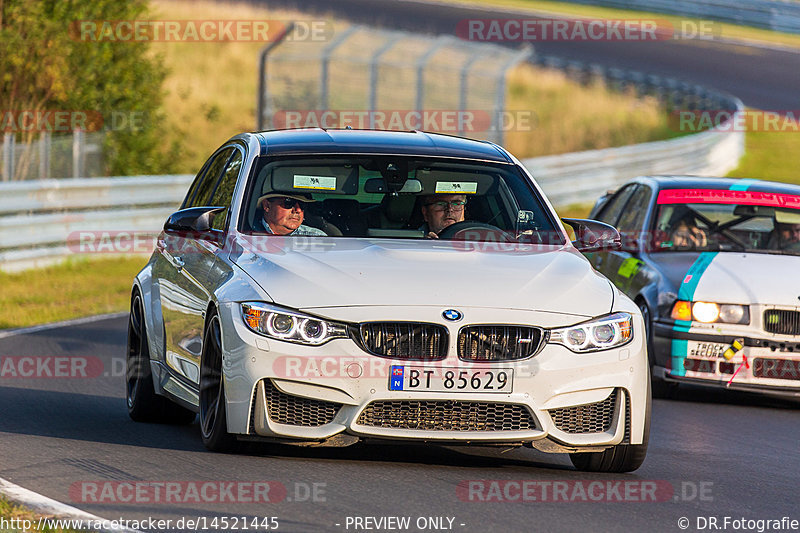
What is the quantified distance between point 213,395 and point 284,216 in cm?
113

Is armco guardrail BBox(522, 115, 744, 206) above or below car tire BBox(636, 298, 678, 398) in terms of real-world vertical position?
below

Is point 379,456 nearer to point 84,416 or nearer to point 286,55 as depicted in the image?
point 84,416

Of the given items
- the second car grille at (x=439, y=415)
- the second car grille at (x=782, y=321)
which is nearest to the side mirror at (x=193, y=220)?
the second car grille at (x=439, y=415)

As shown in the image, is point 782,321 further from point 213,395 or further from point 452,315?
point 213,395

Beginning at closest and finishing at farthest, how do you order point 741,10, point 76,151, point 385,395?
point 385,395 → point 76,151 → point 741,10

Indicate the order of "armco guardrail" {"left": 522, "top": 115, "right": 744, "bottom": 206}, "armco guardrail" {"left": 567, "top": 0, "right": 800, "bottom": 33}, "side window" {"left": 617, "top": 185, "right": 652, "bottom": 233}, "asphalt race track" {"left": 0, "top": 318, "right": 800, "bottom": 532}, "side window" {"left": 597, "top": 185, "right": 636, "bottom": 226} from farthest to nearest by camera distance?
1. "armco guardrail" {"left": 567, "top": 0, "right": 800, "bottom": 33}
2. "armco guardrail" {"left": 522, "top": 115, "right": 744, "bottom": 206}
3. "side window" {"left": 597, "top": 185, "right": 636, "bottom": 226}
4. "side window" {"left": 617, "top": 185, "right": 652, "bottom": 233}
5. "asphalt race track" {"left": 0, "top": 318, "right": 800, "bottom": 532}

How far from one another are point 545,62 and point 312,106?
62.4 feet

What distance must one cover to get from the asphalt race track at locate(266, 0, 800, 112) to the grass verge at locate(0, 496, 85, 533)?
1329 inches

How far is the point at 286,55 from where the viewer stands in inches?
1009

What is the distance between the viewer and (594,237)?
27.2ft

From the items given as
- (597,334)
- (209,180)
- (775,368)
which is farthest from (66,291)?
(597,334)

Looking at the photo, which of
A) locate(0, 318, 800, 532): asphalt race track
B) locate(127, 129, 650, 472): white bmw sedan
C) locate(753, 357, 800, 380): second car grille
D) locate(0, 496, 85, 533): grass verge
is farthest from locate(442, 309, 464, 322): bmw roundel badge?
locate(753, 357, 800, 380): second car grille

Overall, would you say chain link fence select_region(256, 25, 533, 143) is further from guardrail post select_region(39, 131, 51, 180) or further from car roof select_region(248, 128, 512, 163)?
car roof select_region(248, 128, 512, 163)

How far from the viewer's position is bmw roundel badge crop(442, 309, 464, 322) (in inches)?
268
